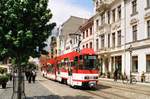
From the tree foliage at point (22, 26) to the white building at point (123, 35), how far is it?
80.1 feet

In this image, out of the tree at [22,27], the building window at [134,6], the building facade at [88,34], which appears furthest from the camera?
the building facade at [88,34]

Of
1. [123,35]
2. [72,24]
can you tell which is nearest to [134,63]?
[123,35]

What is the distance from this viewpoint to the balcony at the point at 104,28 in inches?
2221

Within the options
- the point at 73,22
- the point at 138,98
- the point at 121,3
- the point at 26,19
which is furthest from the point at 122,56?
the point at 73,22

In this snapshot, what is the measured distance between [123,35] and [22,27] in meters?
32.6

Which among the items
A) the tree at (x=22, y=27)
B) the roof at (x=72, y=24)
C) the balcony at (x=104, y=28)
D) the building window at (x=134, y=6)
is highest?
the roof at (x=72, y=24)

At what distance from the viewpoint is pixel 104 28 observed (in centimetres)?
5834

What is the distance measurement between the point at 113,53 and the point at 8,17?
36417 millimetres

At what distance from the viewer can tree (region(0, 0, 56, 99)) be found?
18094 millimetres

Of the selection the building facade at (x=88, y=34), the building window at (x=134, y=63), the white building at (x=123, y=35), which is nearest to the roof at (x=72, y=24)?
the building facade at (x=88, y=34)

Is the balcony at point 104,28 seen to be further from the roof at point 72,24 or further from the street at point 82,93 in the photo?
the roof at point 72,24

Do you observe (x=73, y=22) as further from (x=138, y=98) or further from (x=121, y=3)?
(x=138, y=98)

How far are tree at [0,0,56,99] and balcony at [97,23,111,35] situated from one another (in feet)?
123

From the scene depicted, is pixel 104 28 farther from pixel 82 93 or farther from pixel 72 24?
pixel 72 24
